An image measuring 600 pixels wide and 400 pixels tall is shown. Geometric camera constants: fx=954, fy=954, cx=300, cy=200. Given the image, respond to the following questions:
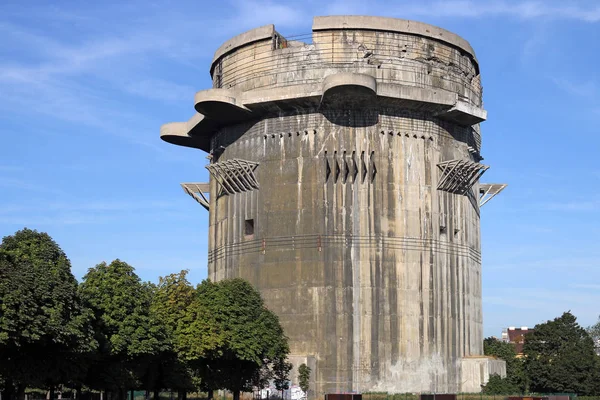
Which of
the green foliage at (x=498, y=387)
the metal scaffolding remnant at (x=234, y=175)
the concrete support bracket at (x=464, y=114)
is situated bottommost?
the green foliage at (x=498, y=387)

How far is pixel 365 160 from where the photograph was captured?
75.8m

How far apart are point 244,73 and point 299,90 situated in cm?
735

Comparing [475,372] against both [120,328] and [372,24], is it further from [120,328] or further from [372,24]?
[120,328]

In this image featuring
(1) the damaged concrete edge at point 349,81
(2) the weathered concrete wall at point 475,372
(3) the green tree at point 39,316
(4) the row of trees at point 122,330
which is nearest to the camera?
(3) the green tree at point 39,316

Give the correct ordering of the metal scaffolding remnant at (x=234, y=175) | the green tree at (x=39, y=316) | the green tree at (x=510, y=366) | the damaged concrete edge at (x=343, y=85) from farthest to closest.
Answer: the metal scaffolding remnant at (x=234, y=175) → the green tree at (x=510, y=366) → the damaged concrete edge at (x=343, y=85) → the green tree at (x=39, y=316)

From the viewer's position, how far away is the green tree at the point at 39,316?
152 feet

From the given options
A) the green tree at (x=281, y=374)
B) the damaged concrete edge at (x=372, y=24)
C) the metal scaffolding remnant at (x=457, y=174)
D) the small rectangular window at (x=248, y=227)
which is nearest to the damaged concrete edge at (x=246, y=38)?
the damaged concrete edge at (x=372, y=24)

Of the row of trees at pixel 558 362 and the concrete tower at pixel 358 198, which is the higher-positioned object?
the concrete tower at pixel 358 198

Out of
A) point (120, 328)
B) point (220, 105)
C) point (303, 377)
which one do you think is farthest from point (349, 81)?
point (120, 328)

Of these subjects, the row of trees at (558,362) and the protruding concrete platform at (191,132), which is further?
the row of trees at (558,362)

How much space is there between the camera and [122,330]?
55.3 m

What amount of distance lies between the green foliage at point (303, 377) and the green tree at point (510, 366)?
50.7 feet

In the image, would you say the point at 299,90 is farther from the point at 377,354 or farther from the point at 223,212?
the point at 377,354

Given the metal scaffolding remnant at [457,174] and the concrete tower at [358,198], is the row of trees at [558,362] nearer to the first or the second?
the concrete tower at [358,198]
